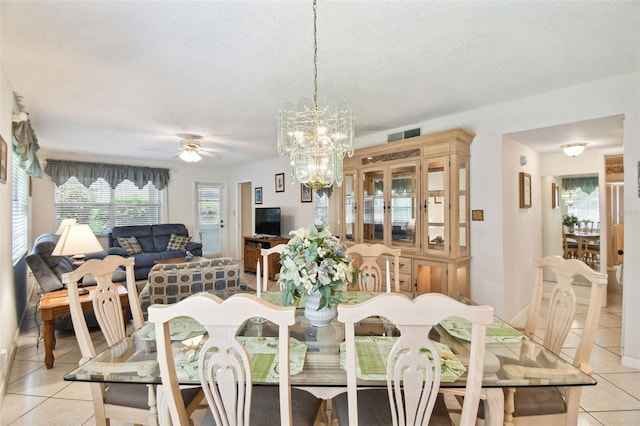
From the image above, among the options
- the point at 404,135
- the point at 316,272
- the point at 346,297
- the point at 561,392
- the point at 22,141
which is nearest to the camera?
the point at 561,392

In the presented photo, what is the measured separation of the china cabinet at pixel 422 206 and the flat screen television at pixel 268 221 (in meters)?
2.33

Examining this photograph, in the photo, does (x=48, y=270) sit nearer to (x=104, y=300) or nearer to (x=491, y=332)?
(x=104, y=300)

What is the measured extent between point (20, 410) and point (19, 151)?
2.20m

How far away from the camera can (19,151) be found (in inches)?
110

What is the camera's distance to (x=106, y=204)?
616 centimetres

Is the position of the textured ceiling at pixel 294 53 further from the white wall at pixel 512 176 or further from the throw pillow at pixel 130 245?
the throw pillow at pixel 130 245

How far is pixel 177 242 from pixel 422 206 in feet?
16.2

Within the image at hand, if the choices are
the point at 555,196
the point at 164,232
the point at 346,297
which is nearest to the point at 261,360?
the point at 346,297

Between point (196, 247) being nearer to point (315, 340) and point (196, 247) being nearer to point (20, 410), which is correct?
point (20, 410)

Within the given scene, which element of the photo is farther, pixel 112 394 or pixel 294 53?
pixel 294 53

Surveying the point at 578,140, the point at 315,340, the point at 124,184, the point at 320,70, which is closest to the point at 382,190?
the point at 320,70

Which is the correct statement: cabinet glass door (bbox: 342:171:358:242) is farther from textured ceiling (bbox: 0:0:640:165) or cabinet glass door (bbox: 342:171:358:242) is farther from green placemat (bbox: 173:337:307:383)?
green placemat (bbox: 173:337:307:383)

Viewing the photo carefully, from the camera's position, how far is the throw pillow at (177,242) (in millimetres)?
6082

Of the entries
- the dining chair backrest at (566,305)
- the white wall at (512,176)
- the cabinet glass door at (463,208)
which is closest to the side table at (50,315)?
the dining chair backrest at (566,305)
